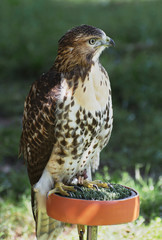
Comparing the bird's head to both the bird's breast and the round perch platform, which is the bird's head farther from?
the round perch platform

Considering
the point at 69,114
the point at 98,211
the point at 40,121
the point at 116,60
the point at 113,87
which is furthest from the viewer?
the point at 116,60

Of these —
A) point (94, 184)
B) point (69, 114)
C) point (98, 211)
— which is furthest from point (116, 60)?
point (98, 211)

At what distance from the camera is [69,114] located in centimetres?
268

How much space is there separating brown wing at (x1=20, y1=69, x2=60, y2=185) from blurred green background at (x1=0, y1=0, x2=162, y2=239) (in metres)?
0.79

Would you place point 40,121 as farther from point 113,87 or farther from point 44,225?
point 113,87

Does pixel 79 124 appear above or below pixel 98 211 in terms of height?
above

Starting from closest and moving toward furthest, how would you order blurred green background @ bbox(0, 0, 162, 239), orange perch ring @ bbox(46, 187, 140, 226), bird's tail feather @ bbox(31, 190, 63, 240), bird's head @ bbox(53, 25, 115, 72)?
orange perch ring @ bbox(46, 187, 140, 226), bird's head @ bbox(53, 25, 115, 72), bird's tail feather @ bbox(31, 190, 63, 240), blurred green background @ bbox(0, 0, 162, 239)

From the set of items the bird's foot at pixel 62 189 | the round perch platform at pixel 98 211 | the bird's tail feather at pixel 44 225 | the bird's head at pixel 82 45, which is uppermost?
the bird's head at pixel 82 45

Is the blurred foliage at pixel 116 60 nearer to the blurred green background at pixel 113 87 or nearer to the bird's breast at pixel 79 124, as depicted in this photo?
the blurred green background at pixel 113 87

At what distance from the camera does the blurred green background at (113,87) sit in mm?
3988

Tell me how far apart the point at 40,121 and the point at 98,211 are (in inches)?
26.8

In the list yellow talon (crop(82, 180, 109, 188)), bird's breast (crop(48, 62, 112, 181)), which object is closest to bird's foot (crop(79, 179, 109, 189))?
yellow talon (crop(82, 180, 109, 188))

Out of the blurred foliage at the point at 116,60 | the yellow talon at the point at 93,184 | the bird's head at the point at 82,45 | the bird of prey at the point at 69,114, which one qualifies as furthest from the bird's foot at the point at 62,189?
the blurred foliage at the point at 116,60

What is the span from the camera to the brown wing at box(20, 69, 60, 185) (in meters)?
2.74
